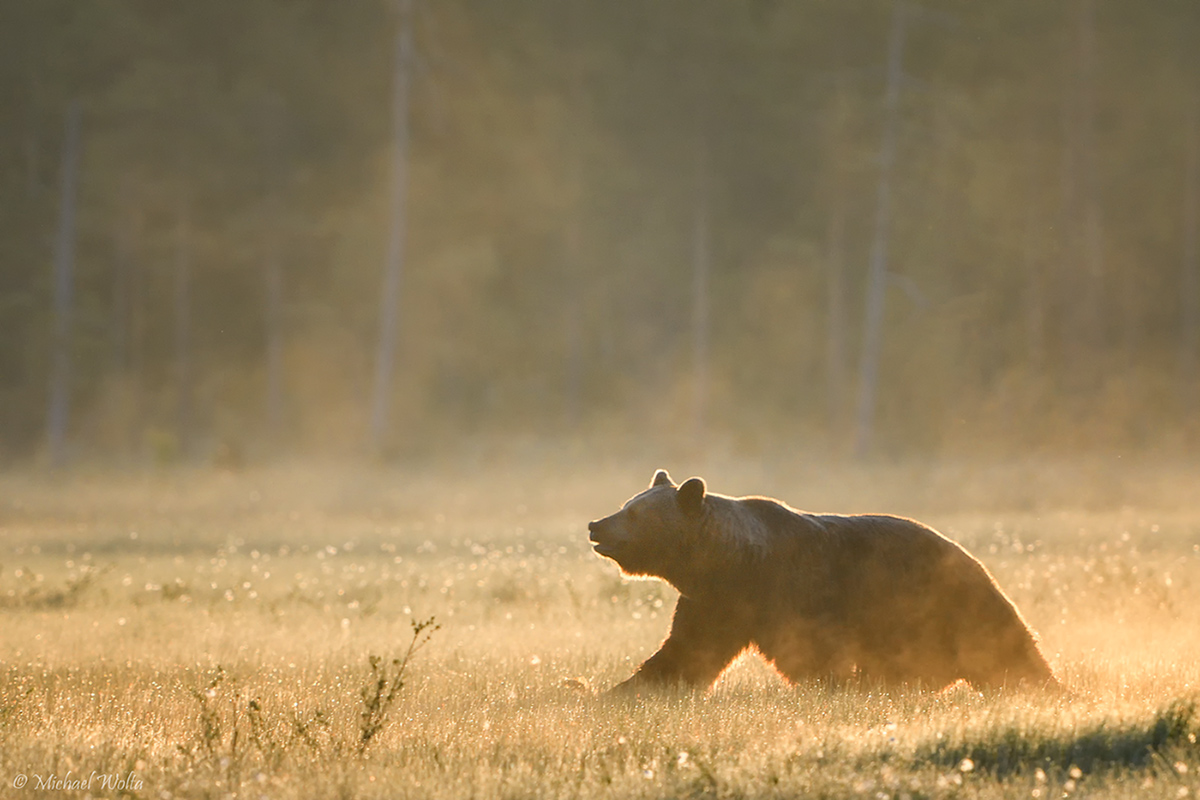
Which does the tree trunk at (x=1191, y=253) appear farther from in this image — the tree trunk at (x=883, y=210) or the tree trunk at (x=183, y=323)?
the tree trunk at (x=183, y=323)

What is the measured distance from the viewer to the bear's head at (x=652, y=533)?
7629 millimetres

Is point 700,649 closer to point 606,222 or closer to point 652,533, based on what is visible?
point 652,533

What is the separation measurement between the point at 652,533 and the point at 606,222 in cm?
4064

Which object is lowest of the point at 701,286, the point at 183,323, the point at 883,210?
the point at 183,323

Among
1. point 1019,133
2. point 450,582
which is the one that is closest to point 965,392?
point 1019,133

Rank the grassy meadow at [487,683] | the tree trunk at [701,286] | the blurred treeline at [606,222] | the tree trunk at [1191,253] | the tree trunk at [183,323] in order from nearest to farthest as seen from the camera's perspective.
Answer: the grassy meadow at [487,683]
the blurred treeline at [606,222]
the tree trunk at [183,323]
the tree trunk at [701,286]
the tree trunk at [1191,253]

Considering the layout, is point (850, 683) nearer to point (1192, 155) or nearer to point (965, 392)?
point (965, 392)

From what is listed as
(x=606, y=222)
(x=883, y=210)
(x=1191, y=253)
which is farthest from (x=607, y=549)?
(x=1191, y=253)

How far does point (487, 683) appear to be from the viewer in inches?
337

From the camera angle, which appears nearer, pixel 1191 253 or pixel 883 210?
pixel 883 210

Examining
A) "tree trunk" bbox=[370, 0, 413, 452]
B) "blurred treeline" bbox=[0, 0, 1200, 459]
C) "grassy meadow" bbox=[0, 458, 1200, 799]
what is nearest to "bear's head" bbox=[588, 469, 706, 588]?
"grassy meadow" bbox=[0, 458, 1200, 799]

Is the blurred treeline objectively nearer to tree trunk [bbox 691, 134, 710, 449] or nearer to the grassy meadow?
tree trunk [bbox 691, 134, 710, 449]

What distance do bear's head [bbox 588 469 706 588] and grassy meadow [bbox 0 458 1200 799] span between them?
0.84 metres

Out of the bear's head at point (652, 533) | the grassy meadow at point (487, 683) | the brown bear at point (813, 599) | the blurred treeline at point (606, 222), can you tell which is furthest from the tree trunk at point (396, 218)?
the brown bear at point (813, 599)
